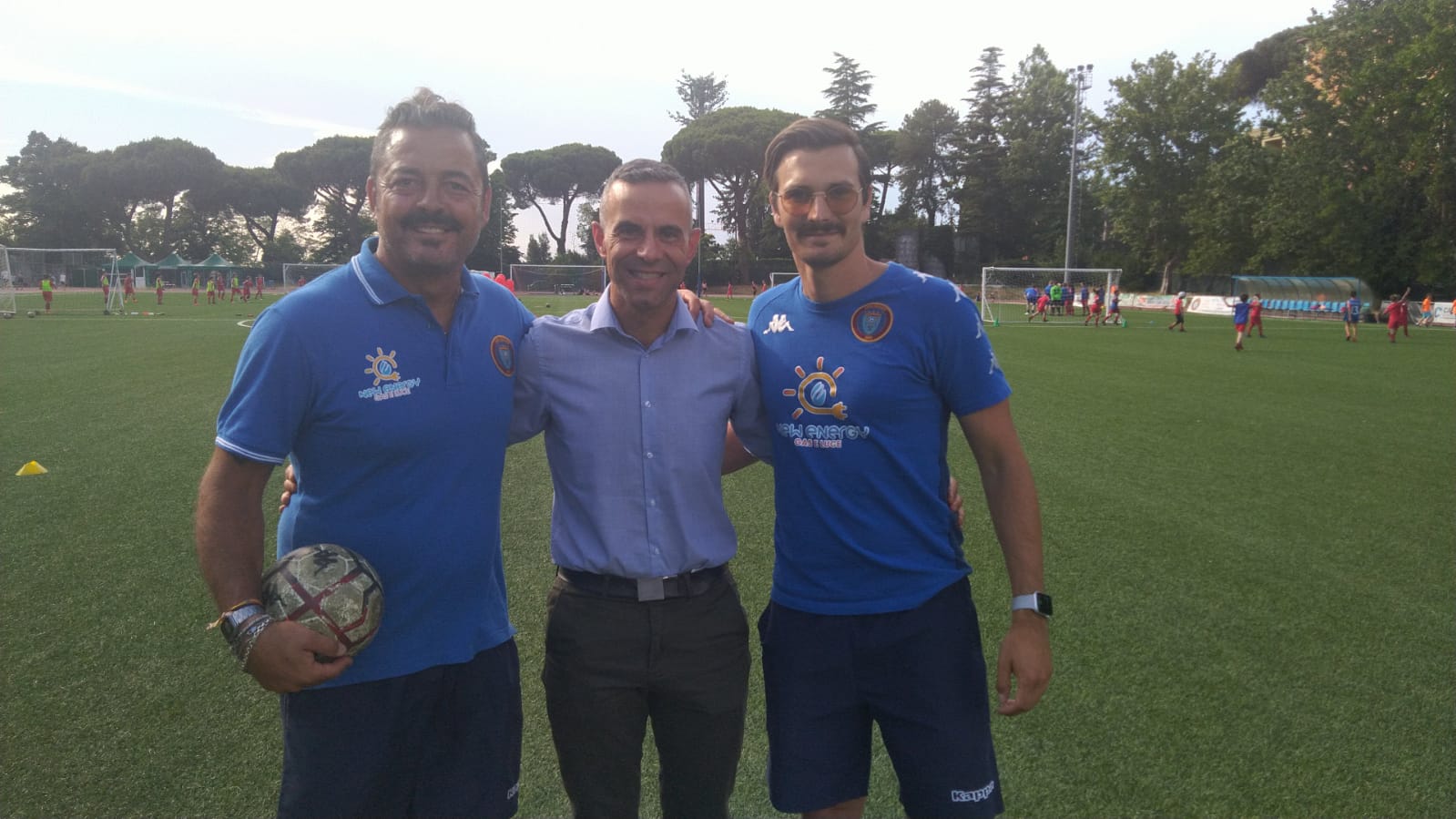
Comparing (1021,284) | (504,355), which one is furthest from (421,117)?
(1021,284)

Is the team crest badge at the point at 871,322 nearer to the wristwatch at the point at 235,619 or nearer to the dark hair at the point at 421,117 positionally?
the dark hair at the point at 421,117

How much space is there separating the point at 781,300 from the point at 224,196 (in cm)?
7892

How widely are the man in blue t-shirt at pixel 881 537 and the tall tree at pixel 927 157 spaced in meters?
67.2

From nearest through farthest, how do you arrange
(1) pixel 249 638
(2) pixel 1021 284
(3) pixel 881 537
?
(1) pixel 249 638, (3) pixel 881 537, (2) pixel 1021 284

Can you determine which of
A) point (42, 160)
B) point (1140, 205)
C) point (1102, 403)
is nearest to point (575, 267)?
point (1140, 205)

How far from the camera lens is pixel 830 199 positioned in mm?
2621

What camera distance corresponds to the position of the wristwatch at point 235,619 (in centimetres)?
218

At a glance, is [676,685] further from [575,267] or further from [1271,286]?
→ [1271,286]

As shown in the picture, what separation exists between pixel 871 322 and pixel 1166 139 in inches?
2304

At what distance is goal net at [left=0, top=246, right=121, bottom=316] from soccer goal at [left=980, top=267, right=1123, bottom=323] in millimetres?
37090

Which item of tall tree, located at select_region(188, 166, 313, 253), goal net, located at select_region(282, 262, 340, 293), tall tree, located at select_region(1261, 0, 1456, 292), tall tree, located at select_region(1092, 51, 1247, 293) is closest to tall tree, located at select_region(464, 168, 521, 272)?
goal net, located at select_region(282, 262, 340, 293)

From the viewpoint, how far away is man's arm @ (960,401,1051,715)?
2529mm

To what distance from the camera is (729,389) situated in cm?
270

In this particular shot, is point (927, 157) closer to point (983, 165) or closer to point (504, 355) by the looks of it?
point (983, 165)
